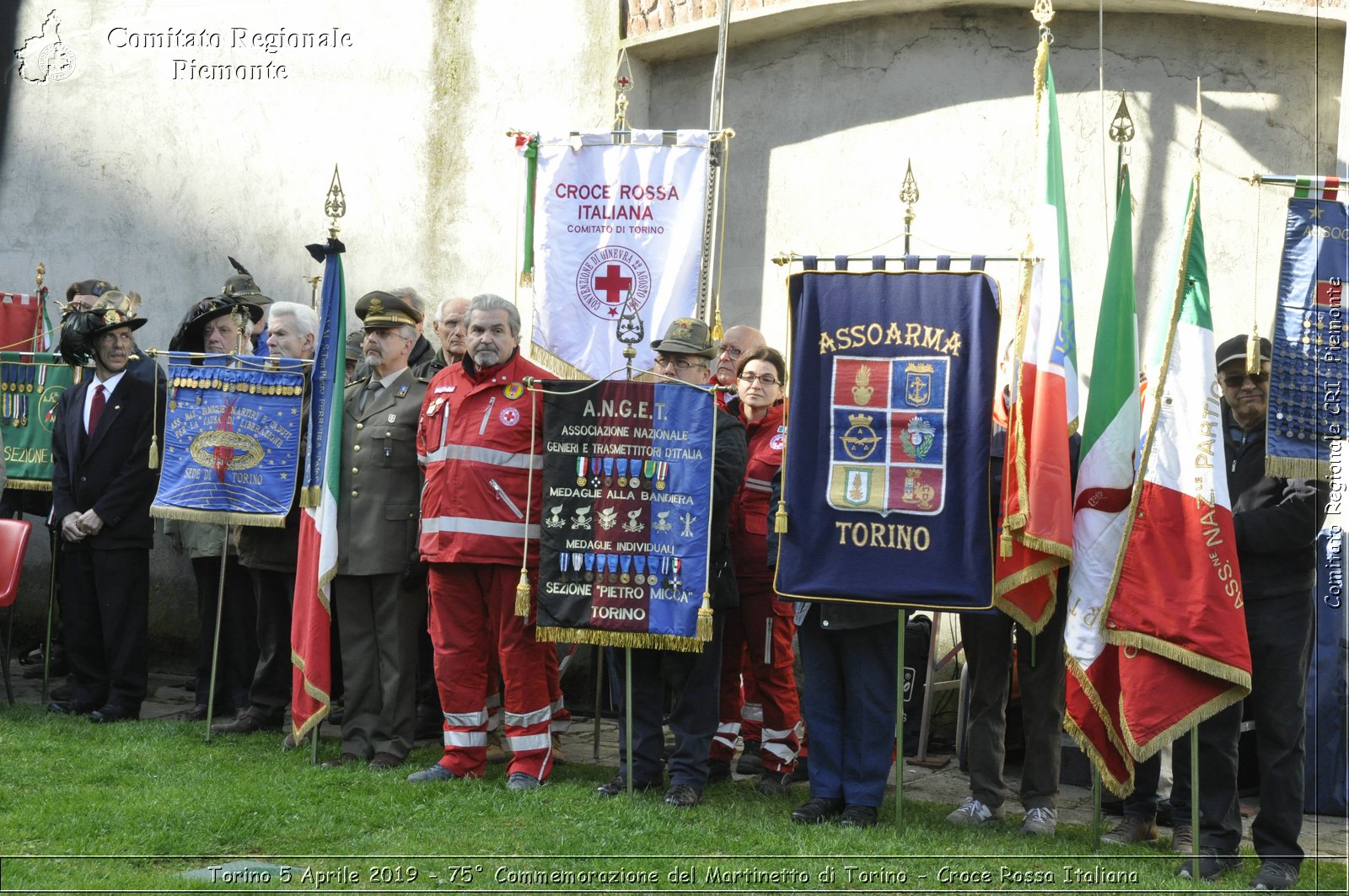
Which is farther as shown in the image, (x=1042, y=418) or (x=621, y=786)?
(x=621, y=786)

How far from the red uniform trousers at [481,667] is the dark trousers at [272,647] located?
145 cm

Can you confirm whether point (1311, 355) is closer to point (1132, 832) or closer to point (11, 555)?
point (1132, 832)

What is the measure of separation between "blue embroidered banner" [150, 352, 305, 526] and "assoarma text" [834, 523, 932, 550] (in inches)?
121

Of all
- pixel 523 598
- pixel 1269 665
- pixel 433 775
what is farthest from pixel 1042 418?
pixel 433 775

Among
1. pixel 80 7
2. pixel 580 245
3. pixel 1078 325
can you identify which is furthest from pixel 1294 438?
pixel 80 7

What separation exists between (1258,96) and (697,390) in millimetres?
4163

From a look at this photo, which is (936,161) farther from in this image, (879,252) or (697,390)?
(697,390)

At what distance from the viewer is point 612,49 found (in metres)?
9.72

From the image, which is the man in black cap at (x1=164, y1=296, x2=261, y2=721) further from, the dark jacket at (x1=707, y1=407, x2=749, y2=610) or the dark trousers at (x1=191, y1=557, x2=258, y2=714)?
the dark jacket at (x1=707, y1=407, x2=749, y2=610)

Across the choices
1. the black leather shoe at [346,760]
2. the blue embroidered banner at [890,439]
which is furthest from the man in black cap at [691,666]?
the black leather shoe at [346,760]

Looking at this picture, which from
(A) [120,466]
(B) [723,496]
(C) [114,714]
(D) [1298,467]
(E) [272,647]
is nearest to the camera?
(D) [1298,467]

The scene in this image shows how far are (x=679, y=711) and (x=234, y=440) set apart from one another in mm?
2798

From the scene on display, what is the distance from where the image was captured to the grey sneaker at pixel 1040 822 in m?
6.10

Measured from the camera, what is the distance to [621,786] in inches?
256
